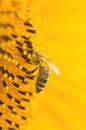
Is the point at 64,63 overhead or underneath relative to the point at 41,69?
overhead

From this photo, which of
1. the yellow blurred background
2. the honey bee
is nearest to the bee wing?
the honey bee

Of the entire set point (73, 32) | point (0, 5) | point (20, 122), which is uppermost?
point (73, 32)

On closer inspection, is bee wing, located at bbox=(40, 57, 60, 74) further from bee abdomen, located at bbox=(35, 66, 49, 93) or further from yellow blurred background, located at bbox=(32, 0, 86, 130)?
yellow blurred background, located at bbox=(32, 0, 86, 130)

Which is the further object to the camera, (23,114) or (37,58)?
(23,114)

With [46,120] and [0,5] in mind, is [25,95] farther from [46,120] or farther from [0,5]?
[0,5]

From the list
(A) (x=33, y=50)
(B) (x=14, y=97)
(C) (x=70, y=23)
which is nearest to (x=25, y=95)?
(B) (x=14, y=97)

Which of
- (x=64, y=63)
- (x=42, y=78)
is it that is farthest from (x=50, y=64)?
(x=64, y=63)

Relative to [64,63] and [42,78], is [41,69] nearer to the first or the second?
[42,78]
